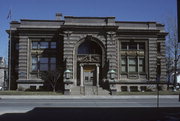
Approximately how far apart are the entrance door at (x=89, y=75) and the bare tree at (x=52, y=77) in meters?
3.68

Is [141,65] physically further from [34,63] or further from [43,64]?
[34,63]

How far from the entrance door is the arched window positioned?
2.34m

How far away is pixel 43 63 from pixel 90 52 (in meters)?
7.19

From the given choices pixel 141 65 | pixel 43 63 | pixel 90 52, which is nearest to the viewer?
pixel 90 52

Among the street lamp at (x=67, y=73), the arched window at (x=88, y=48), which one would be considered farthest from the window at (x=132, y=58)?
the street lamp at (x=67, y=73)

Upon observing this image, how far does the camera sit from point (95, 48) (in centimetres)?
4003

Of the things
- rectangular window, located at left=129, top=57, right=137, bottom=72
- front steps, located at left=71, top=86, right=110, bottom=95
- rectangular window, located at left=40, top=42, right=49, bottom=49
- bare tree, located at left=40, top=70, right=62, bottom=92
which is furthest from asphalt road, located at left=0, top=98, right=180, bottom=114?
rectangular window, located at left=40, top=42, right=49, bottom=49

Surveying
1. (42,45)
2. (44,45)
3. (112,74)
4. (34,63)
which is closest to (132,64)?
(112,74)

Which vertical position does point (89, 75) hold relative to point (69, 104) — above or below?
above

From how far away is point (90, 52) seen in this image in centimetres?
4000

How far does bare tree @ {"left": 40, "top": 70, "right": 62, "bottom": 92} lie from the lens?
37.5m

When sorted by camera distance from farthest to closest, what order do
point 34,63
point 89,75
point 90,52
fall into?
point 34,63
point 90,52
point 89,75

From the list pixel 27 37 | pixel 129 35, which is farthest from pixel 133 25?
pixel 27 37

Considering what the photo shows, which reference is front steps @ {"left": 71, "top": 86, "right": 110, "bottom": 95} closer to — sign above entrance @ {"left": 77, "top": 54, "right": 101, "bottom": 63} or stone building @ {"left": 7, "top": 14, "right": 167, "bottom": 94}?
stone building @ {"left": 7, "top": 14, "right": 167, "bottom": 94}
